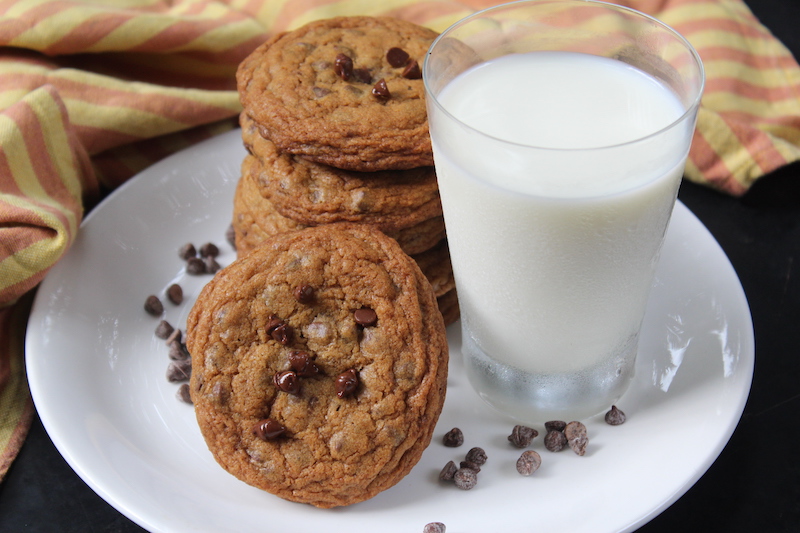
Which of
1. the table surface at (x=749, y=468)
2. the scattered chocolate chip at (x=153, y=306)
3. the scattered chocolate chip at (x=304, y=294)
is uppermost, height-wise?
the scattered chocolate chip at (x=304, y=294)

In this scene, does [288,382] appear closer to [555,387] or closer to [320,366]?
[320,366]

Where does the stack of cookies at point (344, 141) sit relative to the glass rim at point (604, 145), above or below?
below

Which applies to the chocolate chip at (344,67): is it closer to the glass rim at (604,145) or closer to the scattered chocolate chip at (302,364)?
the glass rim at (604,145)

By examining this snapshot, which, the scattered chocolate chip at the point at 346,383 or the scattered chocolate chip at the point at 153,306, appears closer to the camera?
the scattered chocolate chip at the point at 346,383

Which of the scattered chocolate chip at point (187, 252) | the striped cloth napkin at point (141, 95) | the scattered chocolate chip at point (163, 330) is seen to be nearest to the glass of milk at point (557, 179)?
the scattered chocolate chip at point (163, 330)

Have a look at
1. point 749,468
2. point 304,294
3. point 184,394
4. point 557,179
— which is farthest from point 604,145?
point 184,394

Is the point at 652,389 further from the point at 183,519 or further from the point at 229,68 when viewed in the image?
the point at 229,68

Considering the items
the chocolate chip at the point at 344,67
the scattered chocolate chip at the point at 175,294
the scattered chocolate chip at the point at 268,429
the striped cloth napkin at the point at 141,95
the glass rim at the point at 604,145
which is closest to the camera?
the glass rim at the point at 604,145

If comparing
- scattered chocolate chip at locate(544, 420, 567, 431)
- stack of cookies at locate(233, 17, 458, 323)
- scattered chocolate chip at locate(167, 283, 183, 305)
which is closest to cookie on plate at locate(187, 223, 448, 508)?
stack of cookies at locate(233, 17, 458, 323)
